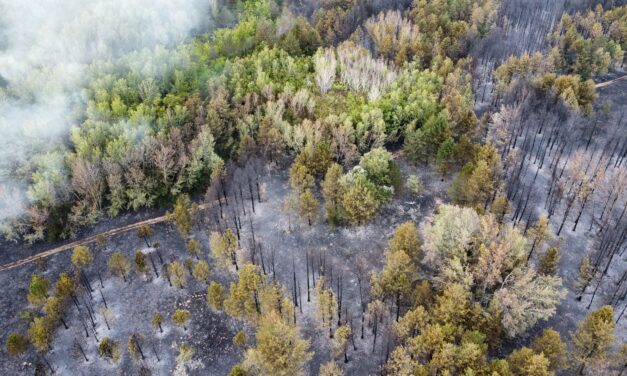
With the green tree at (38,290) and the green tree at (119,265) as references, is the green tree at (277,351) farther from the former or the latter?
the green tree at (38,290)

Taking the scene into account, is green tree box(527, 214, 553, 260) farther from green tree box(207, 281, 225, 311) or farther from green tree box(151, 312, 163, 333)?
green tree box(151, 312, 163, 333)

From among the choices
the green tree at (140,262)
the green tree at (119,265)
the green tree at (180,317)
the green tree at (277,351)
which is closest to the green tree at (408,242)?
the green tree at (277,351)

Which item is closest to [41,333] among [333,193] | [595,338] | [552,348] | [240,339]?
[240,339]

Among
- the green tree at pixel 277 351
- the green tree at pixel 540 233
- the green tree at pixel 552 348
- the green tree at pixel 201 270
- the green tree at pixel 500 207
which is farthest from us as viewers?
the green tree at pixel 500 207

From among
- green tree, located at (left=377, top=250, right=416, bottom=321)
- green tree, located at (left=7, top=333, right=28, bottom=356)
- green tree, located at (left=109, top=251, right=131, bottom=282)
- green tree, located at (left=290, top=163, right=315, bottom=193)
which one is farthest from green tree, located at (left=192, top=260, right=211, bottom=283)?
green tree, located at (left=377, top=250, right=416, bottom=321)

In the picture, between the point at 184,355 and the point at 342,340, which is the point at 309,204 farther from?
the point at 184,355

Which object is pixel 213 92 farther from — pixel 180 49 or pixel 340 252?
pixel 340 252

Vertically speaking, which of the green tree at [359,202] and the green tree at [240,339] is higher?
the green tree at [359,202]
